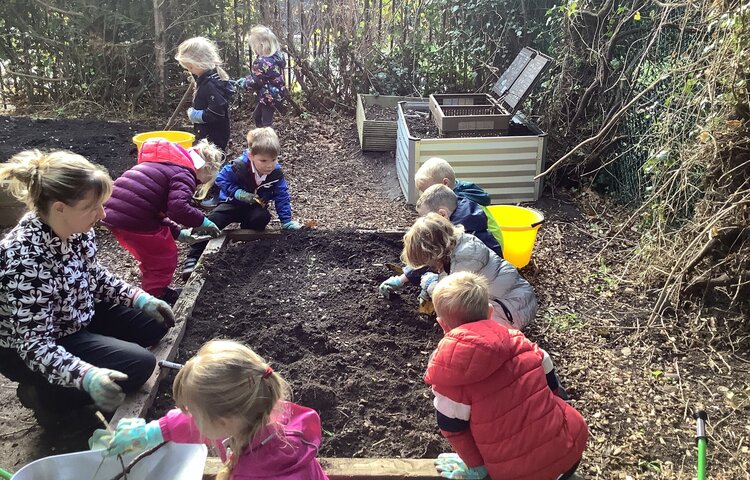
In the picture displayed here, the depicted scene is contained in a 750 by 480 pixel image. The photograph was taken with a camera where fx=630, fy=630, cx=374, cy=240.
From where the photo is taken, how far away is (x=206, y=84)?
570 cm

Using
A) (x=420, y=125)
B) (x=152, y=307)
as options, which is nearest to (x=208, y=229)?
(x=152, y=307)

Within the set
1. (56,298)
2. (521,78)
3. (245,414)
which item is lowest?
(56,298)

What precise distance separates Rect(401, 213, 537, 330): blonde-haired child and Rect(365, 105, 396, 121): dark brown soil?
13.5 feet

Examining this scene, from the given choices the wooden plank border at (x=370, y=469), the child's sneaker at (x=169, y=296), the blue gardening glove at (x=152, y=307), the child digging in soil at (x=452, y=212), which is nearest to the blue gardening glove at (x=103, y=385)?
Answer: the wooden plank border at (x=370, y=469)

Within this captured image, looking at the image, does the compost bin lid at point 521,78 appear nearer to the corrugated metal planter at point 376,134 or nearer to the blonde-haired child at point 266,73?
the corrugated metal planter at point 376,134

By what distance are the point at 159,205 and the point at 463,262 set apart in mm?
1910

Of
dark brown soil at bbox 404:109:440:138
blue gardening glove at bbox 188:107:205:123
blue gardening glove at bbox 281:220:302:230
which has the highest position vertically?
blue gardening glove at bbox 188:107:205:123

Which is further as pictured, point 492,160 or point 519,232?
point 492,160

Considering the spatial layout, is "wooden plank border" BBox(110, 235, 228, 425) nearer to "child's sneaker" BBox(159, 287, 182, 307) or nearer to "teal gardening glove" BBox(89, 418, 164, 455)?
"child's sneaker" BBox(159, 287, 182, 307)

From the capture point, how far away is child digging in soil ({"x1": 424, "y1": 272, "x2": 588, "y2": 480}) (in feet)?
7.19

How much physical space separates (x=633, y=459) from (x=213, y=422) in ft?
6.14

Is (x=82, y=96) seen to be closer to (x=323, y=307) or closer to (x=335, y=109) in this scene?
(x=335, y=109)

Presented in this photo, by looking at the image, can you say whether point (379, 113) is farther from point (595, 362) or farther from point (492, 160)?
point (595, 362)

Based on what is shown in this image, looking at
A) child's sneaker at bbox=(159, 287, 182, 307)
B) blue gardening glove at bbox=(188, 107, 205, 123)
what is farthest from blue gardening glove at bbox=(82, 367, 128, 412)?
blue gardening glove at bbox=(188, 107, 205, 123)
